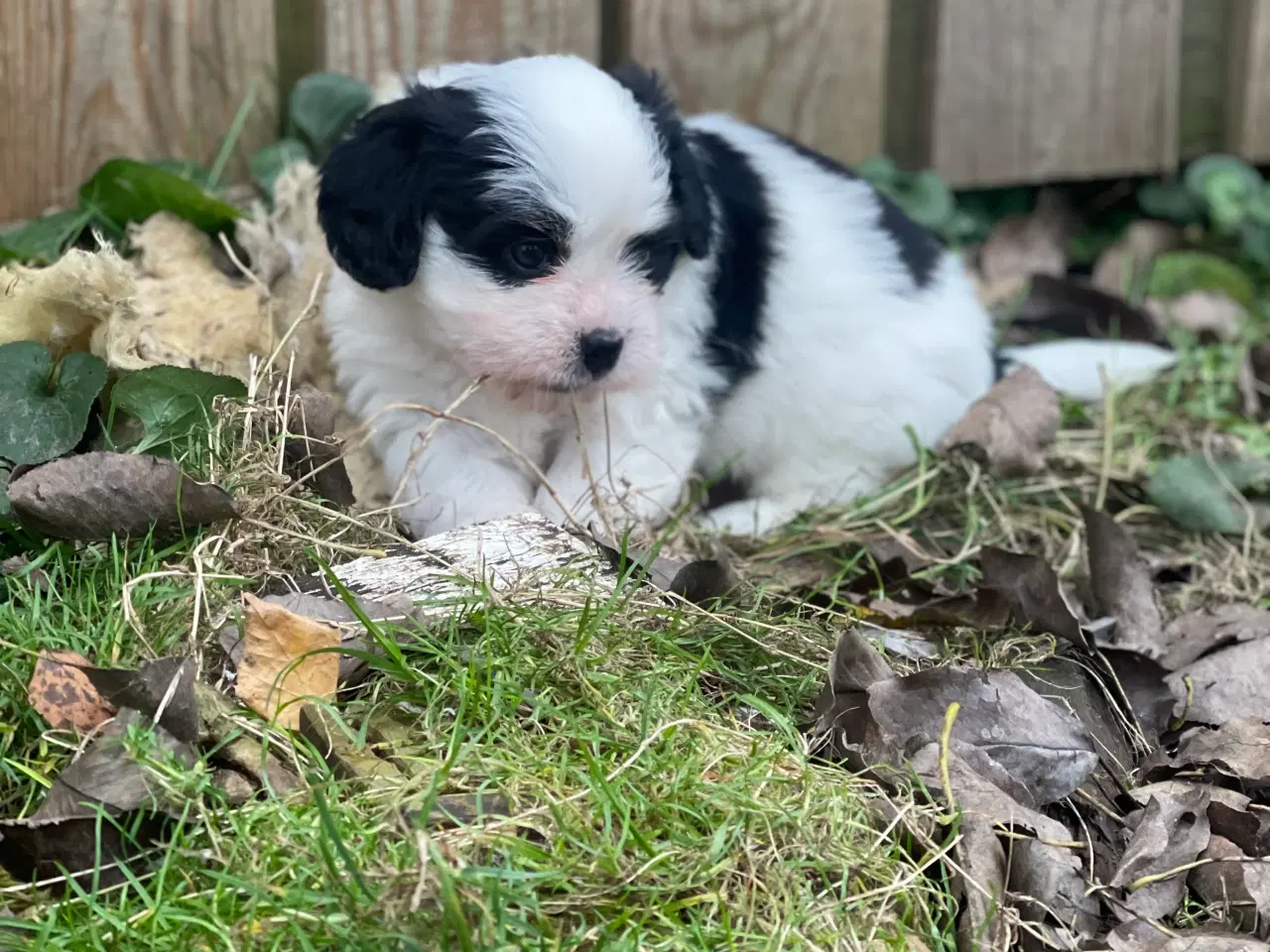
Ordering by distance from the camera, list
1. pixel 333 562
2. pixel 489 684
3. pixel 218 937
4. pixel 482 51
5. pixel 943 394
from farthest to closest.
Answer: pixel 482 51 → pixel 943 394 → pixel 333 562 → pixel 489 684 → pixel 218 937

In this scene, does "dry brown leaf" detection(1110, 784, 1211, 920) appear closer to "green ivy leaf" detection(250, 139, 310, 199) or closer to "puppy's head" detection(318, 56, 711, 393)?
"puppy's head" detection(318, 56, 711, 393)

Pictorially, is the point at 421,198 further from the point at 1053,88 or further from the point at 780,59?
the point at 1053,88

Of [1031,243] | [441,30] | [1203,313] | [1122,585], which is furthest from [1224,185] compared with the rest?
[441,30]

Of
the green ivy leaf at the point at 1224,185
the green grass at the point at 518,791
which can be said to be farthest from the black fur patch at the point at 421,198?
the green ivy leaf at the point at 1224,185

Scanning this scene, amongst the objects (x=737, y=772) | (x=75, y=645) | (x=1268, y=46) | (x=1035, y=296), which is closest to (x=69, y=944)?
(x=75, y=645)

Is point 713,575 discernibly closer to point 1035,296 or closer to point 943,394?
point 943,394

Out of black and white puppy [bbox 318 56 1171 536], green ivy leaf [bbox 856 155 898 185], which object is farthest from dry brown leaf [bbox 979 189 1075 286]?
black and white puppy [bbox 318 56 1171 536]

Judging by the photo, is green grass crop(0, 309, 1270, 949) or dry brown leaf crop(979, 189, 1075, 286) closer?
green grass crop(0, 309, 1270, 949)
